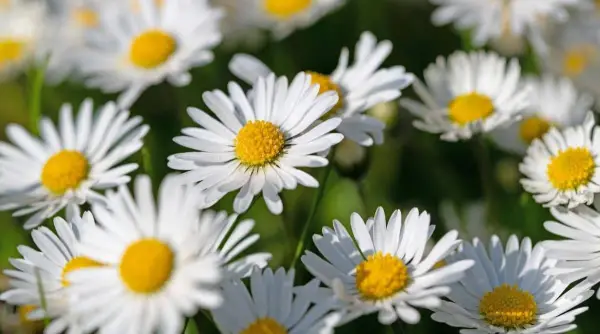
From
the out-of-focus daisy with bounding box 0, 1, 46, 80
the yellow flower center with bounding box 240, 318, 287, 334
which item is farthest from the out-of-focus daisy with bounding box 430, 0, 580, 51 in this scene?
the out-of-focus daisy with bounding box 0, 1, 46, 80

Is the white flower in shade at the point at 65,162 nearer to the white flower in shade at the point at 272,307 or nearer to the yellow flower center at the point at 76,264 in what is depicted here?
the yellow flower center at the point at 76,264

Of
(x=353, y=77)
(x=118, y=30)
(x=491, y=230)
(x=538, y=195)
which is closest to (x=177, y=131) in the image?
(x=118, y=30)

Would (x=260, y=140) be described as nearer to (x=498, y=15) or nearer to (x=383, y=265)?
(x=383, y=265)

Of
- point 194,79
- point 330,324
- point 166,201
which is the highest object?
point 194,79

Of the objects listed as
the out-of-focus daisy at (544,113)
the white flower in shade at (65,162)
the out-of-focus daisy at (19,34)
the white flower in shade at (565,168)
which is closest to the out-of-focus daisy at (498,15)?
the out-of-focus daisy at (544,113)

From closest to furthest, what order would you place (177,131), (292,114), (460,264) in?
1. (460,264)
2. (292,114)
3. (177,131)

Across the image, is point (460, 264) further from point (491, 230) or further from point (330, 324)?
point (491, 230)

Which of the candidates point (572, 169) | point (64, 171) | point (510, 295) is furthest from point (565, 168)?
point (64, 171)

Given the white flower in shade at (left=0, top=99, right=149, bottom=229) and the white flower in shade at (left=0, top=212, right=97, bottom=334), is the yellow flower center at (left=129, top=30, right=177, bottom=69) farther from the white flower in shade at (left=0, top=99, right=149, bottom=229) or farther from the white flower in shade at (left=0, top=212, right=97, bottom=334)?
the white flower in shade at (left=0, top=212, right=97, bottom=334)
